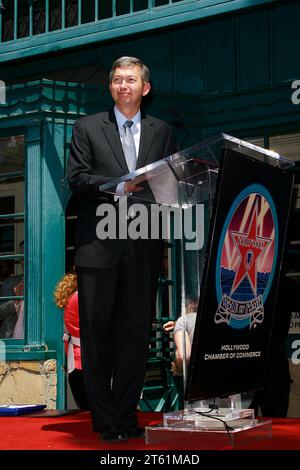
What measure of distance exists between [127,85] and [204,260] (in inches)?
40.5

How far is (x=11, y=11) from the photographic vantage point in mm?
9633

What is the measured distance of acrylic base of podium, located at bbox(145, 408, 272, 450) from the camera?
3928 mm

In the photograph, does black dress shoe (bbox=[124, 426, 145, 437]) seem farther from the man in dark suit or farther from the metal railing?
the metal railing

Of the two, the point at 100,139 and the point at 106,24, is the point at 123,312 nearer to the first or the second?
the point at 100,139

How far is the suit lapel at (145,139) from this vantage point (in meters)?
4.33

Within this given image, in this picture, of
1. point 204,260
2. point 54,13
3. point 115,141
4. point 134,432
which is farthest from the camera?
point 54,13

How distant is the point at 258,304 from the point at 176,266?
3.89 m

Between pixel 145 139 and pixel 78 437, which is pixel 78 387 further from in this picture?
pixel 145 139

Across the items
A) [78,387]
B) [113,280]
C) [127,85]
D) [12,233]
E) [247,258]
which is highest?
[127,85]

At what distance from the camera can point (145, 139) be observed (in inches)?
172

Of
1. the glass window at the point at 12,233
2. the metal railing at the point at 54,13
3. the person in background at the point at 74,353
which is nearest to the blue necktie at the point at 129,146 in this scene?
the person in background at the point at 74,353

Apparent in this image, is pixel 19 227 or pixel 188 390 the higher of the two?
pixel 19 227

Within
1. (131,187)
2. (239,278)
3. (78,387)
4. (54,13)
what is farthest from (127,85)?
(54,13)
